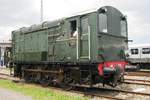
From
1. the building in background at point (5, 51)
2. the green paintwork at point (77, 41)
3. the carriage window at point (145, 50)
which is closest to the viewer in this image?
the green paintwork at point (77, 41)

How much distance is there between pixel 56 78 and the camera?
15516 mm

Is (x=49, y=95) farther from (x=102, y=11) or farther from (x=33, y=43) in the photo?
(x=33, y=43)

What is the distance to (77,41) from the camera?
13.6 meters

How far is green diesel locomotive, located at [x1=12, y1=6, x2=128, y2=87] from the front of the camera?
42.4 feet

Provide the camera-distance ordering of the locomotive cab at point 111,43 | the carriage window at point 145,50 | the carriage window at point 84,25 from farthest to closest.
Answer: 1. the carriage window at point 145,50
2. the carriage window at point 84,25
3. the locomotive cab at point 111,43

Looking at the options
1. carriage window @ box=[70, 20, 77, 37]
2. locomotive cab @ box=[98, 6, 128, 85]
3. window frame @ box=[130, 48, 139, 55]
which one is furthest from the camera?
window frame @ box=[130, 48, 139, 55]

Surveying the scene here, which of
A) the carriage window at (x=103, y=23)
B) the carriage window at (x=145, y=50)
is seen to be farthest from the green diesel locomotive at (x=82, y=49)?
the carriage window at (x=145, y=50)

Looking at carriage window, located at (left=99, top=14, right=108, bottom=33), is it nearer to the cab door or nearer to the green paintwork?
the green paintwork

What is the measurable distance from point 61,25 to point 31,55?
3839 millimetres

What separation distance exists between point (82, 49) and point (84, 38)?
0.53 m

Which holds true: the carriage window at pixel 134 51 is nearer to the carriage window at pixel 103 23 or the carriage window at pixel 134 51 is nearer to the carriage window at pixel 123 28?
the carriage window at pixel 123 28

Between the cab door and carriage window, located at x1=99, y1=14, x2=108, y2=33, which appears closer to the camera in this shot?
carriage window, located at x1=99, y1=14, x2=108, y2=33

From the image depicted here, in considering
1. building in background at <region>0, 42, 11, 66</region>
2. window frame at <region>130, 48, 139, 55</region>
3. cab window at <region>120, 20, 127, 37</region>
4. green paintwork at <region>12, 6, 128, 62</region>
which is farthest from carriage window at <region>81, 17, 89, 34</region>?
window frame at <region>130, 48, 139, 55</region>

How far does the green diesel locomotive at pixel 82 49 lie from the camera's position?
1291 centimetres
